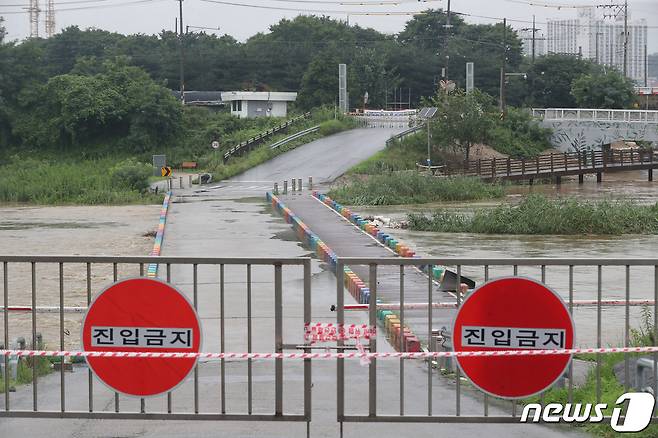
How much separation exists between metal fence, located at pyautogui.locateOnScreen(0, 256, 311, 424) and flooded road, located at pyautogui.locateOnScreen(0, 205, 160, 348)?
56 mm

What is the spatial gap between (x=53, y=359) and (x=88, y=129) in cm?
5603

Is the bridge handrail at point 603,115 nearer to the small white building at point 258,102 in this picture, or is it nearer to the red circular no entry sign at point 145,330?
the small white building at point 258,102

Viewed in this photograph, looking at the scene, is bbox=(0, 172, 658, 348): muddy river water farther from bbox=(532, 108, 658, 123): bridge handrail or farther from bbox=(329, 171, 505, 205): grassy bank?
bbox=(532, 108, 658, 123): bridge handrail

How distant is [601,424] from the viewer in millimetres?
8469

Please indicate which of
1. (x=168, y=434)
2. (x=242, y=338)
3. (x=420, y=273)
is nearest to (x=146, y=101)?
(x=420, y=273)

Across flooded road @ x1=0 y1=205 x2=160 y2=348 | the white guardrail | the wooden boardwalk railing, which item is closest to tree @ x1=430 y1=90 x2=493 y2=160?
the wooden boardwalk railing

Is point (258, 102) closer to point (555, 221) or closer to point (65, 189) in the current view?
point (65, 189)

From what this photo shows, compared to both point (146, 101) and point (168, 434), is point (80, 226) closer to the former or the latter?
point (168, 434)

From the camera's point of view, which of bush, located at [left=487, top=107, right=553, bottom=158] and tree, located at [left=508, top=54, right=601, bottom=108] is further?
tree, located at [left=508, top=54, right=601, bottom=108]

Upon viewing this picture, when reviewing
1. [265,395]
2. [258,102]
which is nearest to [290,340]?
[265,395]

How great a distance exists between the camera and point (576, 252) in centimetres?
2562

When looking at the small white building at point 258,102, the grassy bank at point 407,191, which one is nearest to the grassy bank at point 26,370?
the grassy bank at point 407,191

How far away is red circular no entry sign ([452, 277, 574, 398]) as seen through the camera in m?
7.97

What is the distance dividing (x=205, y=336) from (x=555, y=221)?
1854 cm
